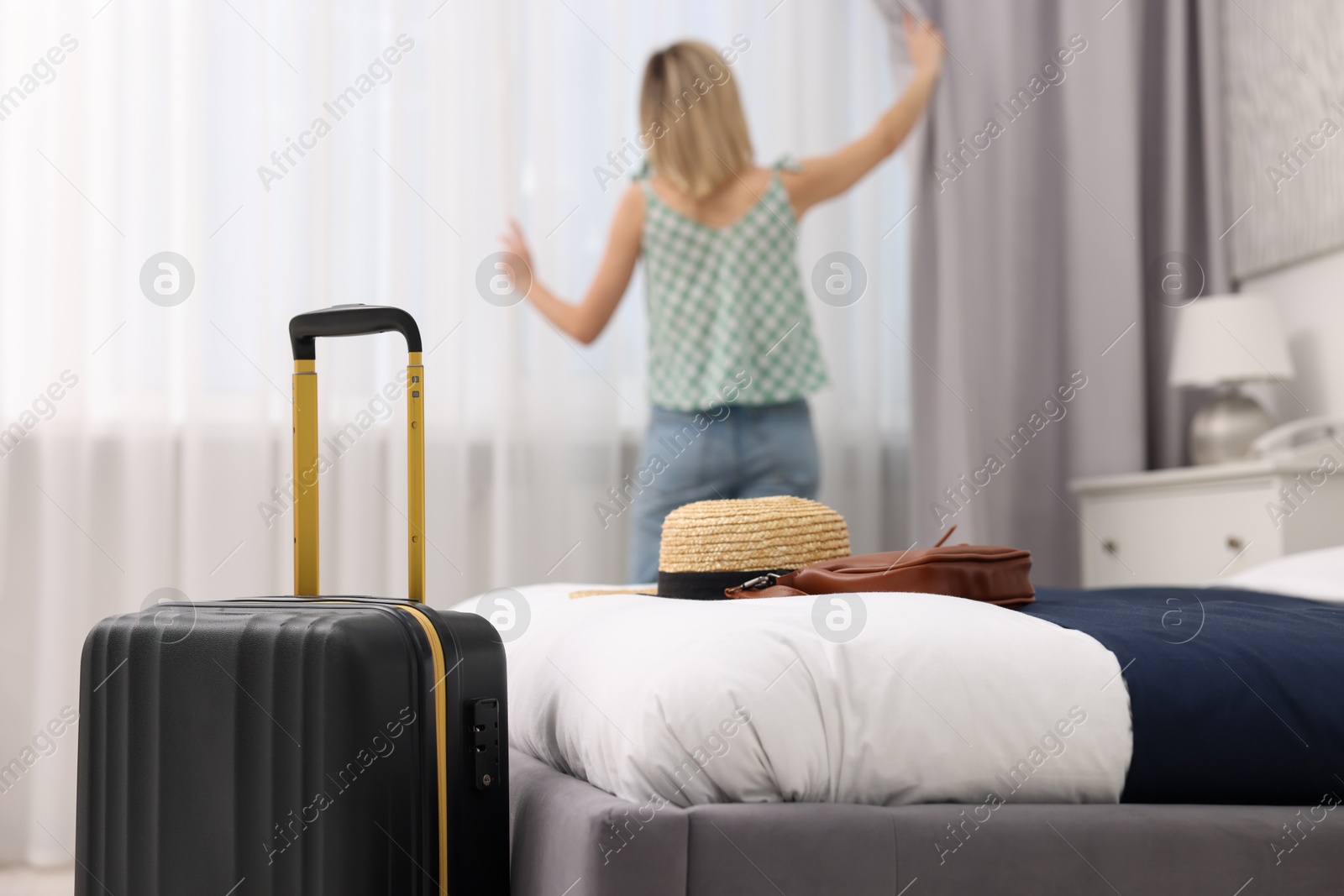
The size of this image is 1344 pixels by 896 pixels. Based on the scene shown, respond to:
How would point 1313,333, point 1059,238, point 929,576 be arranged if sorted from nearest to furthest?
point 929,576 < point 1313,333 < point 1059,238

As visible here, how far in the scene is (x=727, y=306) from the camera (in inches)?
87.8

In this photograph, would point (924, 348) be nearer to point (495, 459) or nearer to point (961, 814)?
point (495, 459)

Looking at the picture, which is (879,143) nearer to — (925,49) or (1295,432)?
(925,49)

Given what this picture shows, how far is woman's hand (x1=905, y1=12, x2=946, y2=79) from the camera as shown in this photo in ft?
8.74

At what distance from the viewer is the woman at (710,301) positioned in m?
2.14

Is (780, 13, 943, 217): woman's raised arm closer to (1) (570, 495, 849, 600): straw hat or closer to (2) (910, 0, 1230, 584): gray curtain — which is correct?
(2) (910, 0, 1230, 584): gray curtain

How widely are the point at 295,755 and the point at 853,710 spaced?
0.45 metres

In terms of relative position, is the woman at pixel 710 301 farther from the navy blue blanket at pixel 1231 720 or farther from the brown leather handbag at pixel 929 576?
the navy blue blanket at pixel 1231 720

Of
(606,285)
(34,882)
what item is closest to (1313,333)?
(606,285)

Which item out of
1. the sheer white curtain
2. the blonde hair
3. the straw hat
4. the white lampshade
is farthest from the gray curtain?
the straw hat

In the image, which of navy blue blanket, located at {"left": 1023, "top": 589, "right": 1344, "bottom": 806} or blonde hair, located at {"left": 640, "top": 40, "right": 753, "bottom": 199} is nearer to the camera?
navy blue blanket, located at {"left": 1023, "top": 589, "right": 1344, "bottom": 806}

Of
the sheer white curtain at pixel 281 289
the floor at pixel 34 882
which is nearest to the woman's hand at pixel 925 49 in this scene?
the sheer white curtain at pixel 281 289

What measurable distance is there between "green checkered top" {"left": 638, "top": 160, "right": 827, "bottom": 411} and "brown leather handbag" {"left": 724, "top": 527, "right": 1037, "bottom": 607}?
3.44ft

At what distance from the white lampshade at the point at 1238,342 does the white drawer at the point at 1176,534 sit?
32 centimetres
